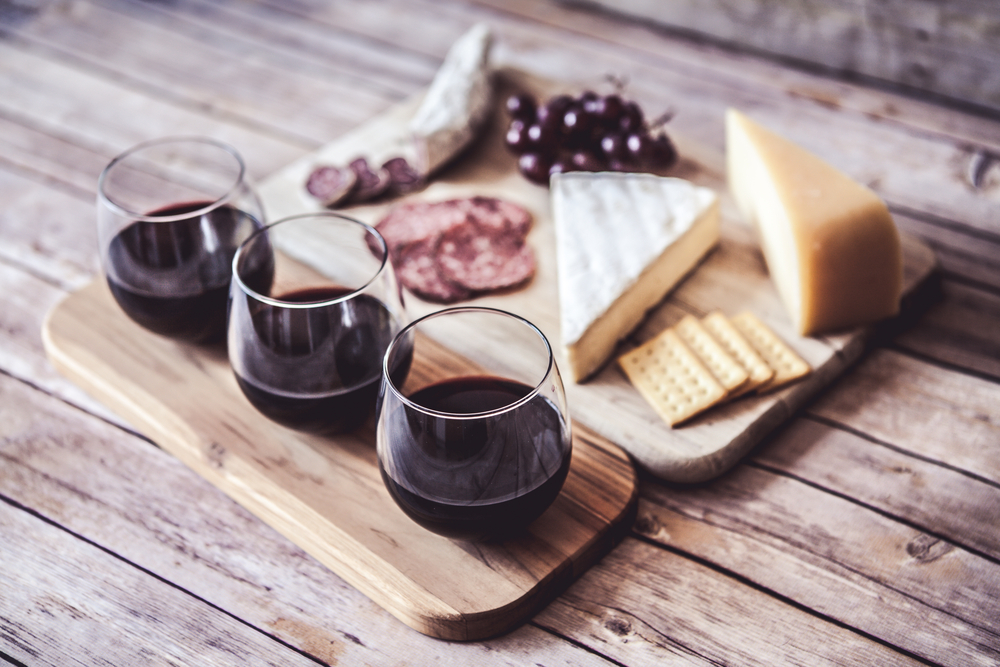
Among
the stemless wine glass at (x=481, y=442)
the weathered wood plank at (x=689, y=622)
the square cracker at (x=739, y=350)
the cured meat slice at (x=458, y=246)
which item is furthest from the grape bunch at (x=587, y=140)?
the weathered wood plank at (x=689, y=622)

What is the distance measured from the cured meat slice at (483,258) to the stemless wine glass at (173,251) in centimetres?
28

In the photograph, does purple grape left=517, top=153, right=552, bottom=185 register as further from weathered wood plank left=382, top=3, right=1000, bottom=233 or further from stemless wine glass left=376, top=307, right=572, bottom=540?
stemless wine glass left=376, top=307, right=572, bottom=540

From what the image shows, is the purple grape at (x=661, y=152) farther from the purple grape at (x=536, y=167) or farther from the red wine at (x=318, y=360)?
the red wine at (x=318, y=360)

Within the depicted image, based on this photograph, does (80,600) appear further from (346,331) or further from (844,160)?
(844,160)

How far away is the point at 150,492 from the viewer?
3.11 ft

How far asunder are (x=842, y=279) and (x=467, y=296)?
1.59ft

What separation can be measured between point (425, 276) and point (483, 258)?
0.09 meters

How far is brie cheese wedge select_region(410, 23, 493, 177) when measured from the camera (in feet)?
4.30

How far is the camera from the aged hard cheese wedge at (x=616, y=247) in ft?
3.40

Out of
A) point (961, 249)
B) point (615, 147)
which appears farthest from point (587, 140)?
point (961, 249)

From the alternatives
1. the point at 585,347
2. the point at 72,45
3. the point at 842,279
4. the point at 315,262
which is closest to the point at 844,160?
the point at 842,279

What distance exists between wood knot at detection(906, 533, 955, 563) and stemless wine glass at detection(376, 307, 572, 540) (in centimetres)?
39

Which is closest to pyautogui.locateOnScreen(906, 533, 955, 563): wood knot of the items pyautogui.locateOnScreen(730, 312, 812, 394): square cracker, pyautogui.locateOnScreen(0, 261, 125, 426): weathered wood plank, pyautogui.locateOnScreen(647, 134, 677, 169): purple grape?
pyautogui.locateOnScreen(730, 312, 812, 394): square cracker

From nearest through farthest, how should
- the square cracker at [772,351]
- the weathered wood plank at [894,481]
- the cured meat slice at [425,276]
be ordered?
the weathered wood plank at [894,481] → the square cracker at [772,351] → the cured meat slice at [425,276]
